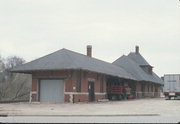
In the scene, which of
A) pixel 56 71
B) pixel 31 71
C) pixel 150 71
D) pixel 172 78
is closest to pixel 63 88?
pixel 56 71

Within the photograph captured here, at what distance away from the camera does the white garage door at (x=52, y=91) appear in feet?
91.3

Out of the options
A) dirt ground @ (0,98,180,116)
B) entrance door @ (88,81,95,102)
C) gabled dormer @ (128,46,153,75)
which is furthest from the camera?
gabled dormer @ (128,46,153,75)

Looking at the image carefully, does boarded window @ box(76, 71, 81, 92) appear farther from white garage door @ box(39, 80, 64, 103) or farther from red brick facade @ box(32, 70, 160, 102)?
white garage door @ box(39, 80, 64, 103)

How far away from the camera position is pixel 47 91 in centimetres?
2852

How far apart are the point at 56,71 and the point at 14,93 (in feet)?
78.4

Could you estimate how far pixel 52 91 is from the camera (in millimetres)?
28203

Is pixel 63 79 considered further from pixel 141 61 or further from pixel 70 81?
pixel 141 61

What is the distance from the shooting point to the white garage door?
27.8 meters

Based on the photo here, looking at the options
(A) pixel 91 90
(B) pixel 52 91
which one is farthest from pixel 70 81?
(A) pixel 91 90

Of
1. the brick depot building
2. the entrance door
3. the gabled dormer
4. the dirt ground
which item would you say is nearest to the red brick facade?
the brick depot building

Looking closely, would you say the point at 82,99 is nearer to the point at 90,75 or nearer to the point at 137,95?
the point at 90,75

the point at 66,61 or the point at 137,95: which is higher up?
the point at 66,61

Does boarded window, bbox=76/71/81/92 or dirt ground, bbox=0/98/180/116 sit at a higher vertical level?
boarded window, bbox=76/71/81/92

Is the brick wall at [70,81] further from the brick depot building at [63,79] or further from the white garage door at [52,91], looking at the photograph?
the white garage door at [52,91]
